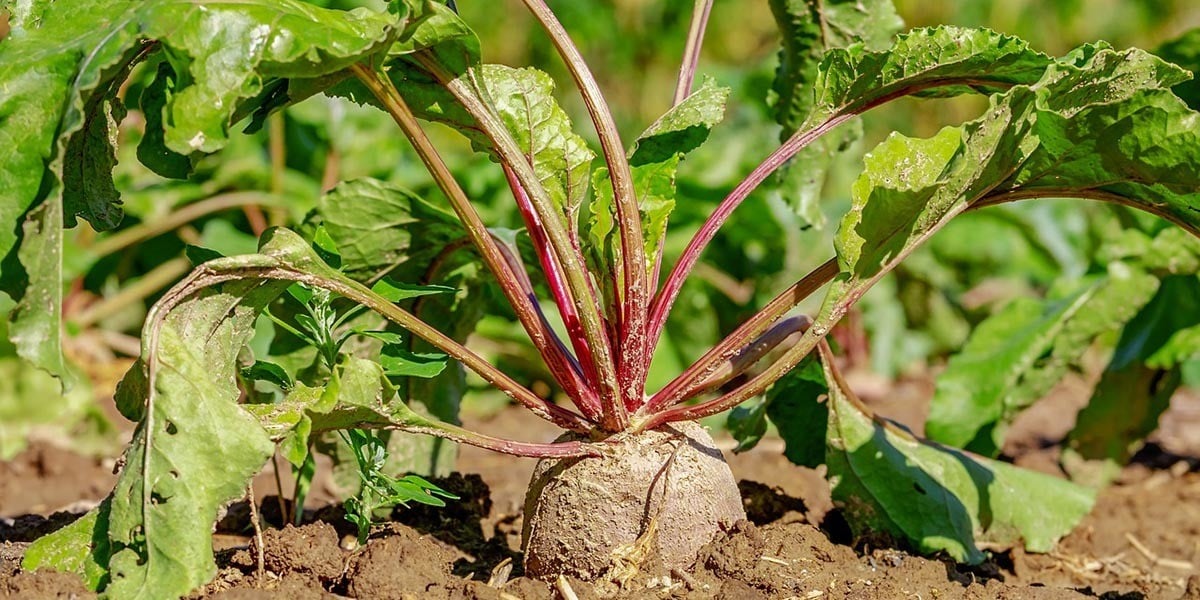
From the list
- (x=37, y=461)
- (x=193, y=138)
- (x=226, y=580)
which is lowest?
(x=37, y=461)

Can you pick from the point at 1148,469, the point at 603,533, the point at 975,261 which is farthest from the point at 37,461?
the point at 975,261

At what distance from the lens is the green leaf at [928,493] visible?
97.3 inches

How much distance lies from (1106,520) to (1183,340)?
1.75 feet

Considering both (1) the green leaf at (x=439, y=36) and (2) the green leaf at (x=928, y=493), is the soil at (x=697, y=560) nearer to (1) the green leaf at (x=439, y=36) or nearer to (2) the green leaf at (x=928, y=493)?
(2) the green leaf at (x=928, y=493)

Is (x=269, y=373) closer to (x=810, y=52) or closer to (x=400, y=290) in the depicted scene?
(x=400, y=290)

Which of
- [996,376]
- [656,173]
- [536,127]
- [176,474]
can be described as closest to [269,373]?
[176,474]

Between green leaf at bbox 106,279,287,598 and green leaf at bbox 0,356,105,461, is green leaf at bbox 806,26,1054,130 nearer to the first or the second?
green leaf at bbox 106,279,287,598

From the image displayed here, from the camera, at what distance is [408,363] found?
82.4 inches

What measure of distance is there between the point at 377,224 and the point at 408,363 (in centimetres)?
53

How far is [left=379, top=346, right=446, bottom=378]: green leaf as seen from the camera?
2080 mm

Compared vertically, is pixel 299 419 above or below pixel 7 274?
below

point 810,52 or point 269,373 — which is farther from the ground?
point 810,52

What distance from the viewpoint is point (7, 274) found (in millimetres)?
1772

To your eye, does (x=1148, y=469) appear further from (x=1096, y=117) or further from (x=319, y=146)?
(x=319, y=146)
